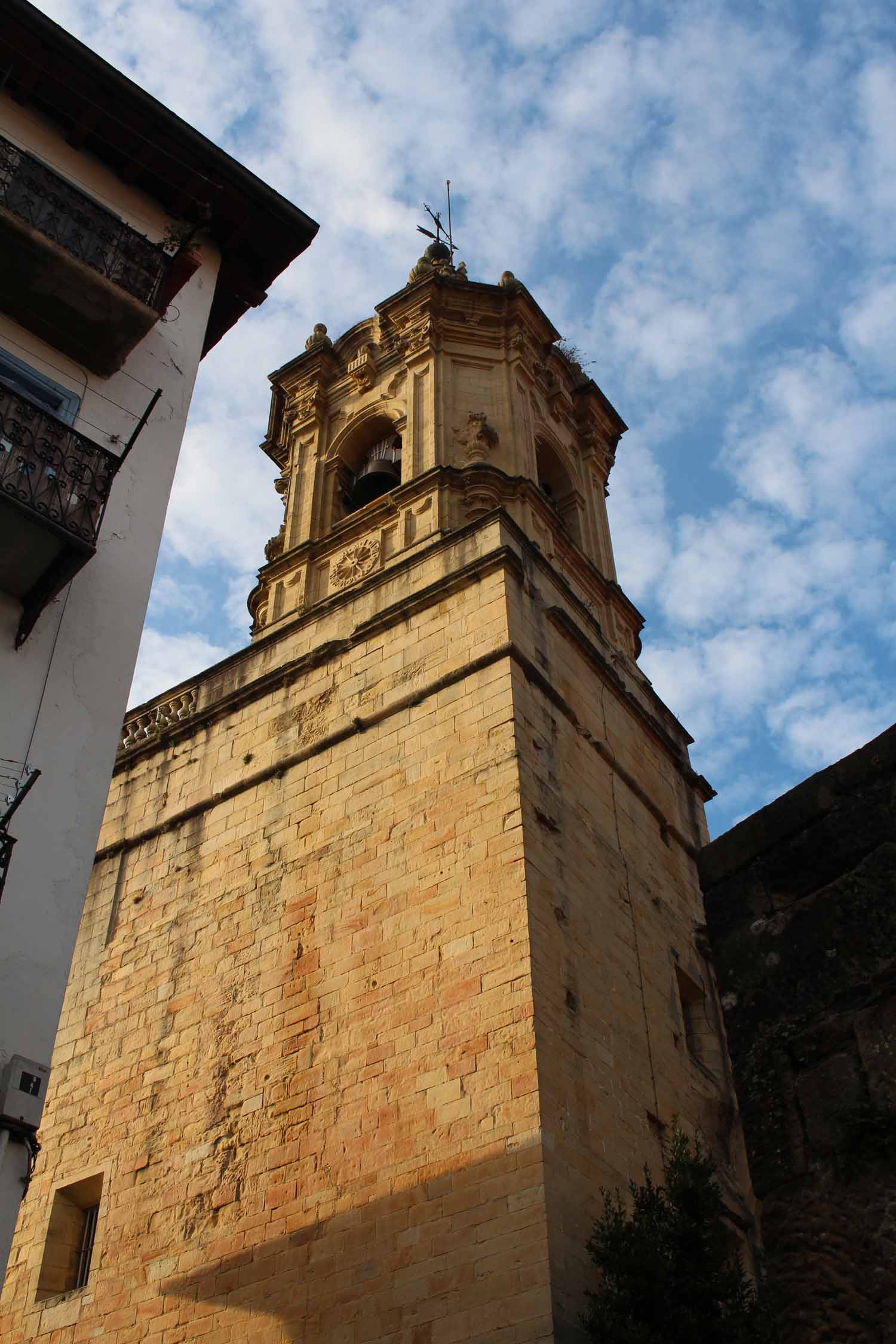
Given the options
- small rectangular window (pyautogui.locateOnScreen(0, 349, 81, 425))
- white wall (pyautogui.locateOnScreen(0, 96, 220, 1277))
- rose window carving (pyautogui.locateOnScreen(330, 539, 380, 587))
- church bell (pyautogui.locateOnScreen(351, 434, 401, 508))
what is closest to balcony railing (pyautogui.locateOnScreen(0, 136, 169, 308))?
white wall (pyautogui.locateOnScreen(0, 96, 220, 1277))

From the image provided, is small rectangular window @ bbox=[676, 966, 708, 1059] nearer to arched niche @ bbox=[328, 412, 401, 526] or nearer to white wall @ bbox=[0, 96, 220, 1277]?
arched niche @ bbox=[328, 412, 401, 526]

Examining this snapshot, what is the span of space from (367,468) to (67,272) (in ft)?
28.3

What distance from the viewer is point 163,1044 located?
1203 centimetres

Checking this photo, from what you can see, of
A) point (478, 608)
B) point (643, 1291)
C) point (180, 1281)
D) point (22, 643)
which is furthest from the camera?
point (478, 608)

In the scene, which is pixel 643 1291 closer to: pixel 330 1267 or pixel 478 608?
pixel 330 1267

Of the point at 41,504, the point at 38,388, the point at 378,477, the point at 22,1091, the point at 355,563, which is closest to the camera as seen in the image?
the point at 22,1091

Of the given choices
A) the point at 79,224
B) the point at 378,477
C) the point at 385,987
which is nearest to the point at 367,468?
the point at 378,477

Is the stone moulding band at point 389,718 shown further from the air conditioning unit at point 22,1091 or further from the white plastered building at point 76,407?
the air conditioning unit at point 22,1091

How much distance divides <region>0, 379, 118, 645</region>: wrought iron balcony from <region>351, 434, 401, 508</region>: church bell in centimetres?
917

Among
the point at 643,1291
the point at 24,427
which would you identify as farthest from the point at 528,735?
the point at 24,427

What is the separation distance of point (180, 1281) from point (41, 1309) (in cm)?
142

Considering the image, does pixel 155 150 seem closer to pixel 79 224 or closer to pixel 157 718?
pixel 79 224

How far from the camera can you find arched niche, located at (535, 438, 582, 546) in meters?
17.4

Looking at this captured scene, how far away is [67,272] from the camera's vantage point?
848 cm
